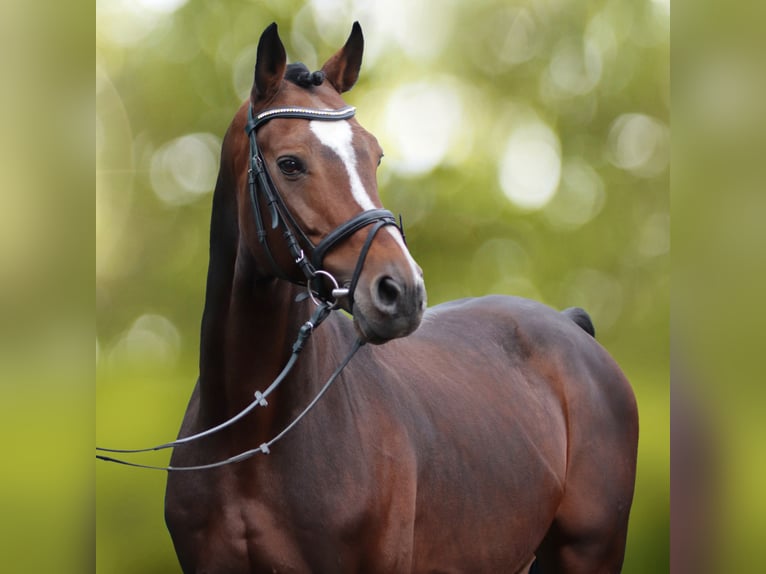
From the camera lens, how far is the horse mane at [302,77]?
8.48 feet

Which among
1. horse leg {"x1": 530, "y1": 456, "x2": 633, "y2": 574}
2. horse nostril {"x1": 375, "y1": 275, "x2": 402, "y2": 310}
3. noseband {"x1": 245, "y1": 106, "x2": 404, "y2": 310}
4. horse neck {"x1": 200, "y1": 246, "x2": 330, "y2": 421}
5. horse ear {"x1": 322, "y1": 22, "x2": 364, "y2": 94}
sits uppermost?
horse ear {"x1": 322, "y1": 22, "x2": 364, "y2": 94}

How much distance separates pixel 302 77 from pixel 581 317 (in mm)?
2233

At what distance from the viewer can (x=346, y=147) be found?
94.0 inches

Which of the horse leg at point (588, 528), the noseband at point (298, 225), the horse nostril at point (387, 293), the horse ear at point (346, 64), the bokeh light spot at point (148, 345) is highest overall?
the horse ear at point (346, 64)

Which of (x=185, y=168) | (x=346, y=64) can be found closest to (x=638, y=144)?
(x=346, y=64)

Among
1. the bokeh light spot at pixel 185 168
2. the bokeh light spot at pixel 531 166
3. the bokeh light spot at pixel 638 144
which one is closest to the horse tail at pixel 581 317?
the bokeh light spot at pixel 531 166

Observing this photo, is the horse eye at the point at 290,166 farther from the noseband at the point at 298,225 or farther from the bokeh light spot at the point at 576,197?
the bokeh light spot at the point at 576,197

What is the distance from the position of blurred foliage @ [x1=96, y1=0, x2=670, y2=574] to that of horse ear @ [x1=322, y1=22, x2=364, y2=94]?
1252 millimetres

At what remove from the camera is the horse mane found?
2.59m

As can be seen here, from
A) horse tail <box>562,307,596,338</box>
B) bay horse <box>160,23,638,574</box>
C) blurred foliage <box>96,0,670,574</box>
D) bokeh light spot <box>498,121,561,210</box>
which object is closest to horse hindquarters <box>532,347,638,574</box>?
horse tail <box>562,307,596,338</box>

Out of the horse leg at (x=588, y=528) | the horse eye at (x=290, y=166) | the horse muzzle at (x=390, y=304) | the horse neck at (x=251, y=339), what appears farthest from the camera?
the horse leg at (x=588, y=528)

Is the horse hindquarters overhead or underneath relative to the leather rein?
underneath

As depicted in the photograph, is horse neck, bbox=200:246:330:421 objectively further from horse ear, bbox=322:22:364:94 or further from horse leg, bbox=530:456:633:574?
horse leg, bbox=530:456:633:574

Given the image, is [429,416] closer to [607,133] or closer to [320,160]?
[320,160]
